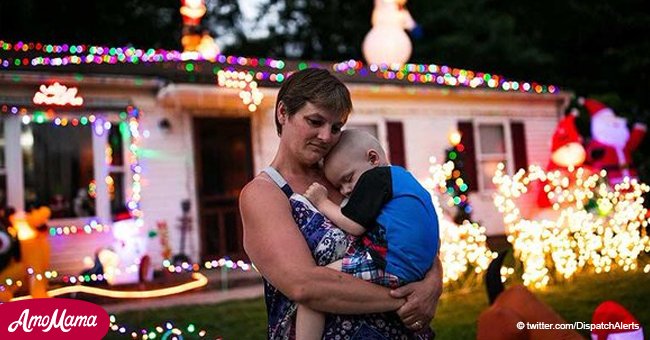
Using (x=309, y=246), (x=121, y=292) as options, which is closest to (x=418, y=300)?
(x=309, y=246)

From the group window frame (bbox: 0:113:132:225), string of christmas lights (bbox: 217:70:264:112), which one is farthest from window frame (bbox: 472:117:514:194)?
window frame (bbox: 0:113:132:225)

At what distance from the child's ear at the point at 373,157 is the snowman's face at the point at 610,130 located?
1049cm

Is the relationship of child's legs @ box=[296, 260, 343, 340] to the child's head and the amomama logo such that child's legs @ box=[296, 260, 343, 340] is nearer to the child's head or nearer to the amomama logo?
the child's head

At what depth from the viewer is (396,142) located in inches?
468

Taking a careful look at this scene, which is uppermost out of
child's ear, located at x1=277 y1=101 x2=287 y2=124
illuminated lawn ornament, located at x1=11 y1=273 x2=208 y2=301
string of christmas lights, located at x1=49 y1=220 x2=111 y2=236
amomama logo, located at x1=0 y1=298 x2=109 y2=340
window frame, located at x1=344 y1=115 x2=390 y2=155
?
window frame, located at x1=344 y1=115 x2=390 y2=155

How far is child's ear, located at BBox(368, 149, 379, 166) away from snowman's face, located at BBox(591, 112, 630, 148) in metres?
10.5

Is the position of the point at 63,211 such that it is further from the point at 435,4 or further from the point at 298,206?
the point at 435,4

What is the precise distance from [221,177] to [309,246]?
30.0 feet

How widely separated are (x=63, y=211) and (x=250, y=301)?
146 inches

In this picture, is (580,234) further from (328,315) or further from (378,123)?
(328,315)

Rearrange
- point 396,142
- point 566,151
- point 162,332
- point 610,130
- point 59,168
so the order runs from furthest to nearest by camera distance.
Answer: point 396,142 < point 610,130 < point 566,151 < point 59,168 < point 162,332

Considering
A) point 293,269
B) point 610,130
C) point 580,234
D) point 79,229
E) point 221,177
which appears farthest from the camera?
point 610,130

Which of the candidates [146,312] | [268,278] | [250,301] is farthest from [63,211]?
[268,278]

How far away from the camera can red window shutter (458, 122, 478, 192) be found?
12633 mm
